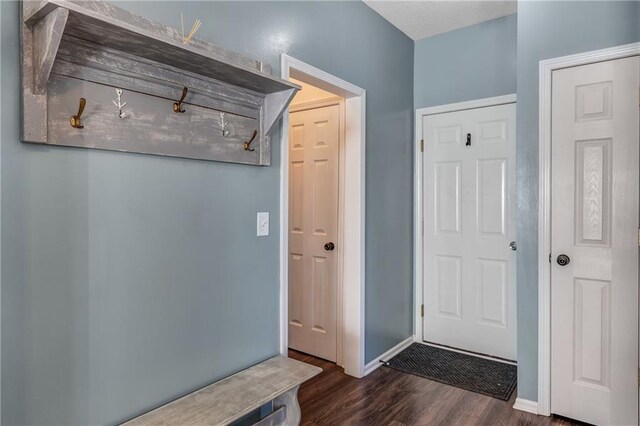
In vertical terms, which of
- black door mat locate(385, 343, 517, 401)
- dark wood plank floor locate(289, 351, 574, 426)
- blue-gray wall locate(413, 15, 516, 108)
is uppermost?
blue-gray wall locate(413, 15, 516, 108)

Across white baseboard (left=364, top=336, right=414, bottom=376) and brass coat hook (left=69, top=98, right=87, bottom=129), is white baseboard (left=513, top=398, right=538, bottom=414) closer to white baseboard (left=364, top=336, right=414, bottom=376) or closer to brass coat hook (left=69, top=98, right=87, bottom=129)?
white baseboard (left=364, top=336, right=414, bottom=376)

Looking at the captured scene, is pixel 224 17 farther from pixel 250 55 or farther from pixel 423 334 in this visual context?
pixel 423 334

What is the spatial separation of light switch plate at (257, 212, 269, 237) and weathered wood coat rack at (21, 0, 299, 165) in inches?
10.7

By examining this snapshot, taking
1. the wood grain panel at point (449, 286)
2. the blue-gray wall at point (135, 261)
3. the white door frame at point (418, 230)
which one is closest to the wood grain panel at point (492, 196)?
the wood grain panel at point (449, 286)

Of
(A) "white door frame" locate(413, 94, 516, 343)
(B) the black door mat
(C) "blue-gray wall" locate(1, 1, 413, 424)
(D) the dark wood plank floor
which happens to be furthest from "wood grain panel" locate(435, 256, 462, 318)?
(C) "blue-gray wall" locate(1, 1, 413, 424)

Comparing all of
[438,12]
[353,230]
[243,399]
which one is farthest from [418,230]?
[243,399]

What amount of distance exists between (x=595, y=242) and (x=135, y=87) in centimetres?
244

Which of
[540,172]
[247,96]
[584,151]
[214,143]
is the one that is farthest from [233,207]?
[584,151]

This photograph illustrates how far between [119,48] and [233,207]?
0.79 m

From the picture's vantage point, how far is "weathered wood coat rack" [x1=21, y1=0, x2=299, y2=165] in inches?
46.6

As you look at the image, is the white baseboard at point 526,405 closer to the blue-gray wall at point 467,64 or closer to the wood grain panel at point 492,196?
the wood grain panel at point 492,196

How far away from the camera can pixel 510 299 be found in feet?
10.1

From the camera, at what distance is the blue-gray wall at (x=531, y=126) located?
2.25 m

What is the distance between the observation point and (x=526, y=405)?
2.38 meters
